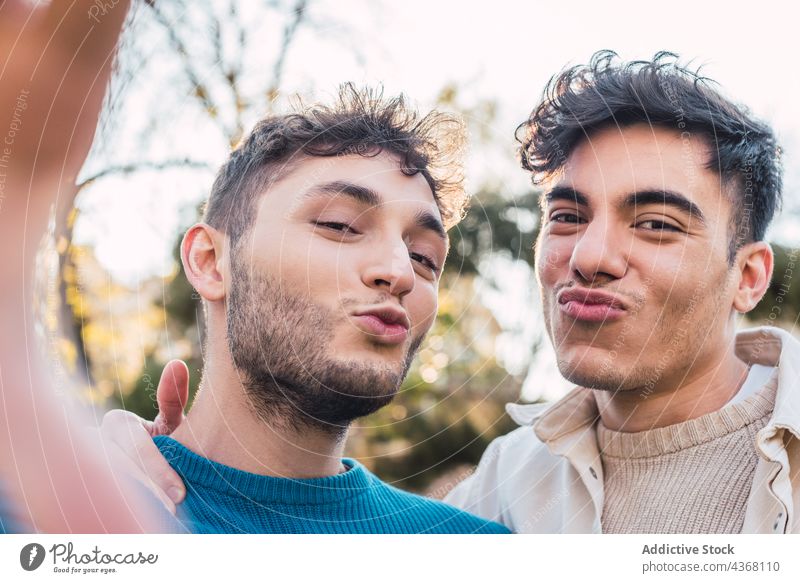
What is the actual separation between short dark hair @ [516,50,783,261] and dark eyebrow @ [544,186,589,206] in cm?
5

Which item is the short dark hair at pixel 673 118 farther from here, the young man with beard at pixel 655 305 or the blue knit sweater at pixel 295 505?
the blue knit sweater at pixel 295 505

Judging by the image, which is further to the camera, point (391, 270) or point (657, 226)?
point (657, 226)

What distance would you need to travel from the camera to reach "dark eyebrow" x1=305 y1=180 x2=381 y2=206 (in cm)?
116

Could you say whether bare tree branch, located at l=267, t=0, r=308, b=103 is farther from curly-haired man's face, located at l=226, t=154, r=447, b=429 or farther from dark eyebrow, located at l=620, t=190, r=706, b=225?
dark eyebrow, located at l=620, t=190, r=706, b=225

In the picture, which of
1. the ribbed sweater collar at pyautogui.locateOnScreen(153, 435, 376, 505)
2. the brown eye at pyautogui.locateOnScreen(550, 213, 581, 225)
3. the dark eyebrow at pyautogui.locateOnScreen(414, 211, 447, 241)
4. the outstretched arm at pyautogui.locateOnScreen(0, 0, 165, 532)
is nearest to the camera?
the outstretched arm at pyautogui.locateOnScreen(0, 0, 165, 532)

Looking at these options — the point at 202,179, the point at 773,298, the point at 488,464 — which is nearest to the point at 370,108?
→ the point at 202,179

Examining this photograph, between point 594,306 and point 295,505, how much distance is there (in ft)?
1.82

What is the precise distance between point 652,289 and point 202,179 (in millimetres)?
748

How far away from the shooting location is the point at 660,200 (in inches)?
49.3

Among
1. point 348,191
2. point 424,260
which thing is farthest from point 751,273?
point 348,191

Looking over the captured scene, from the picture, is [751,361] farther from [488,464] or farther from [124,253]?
[124,253]

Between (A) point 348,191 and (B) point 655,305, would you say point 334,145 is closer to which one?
(A) point 348,191

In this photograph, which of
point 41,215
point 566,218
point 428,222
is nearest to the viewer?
point 41,215
